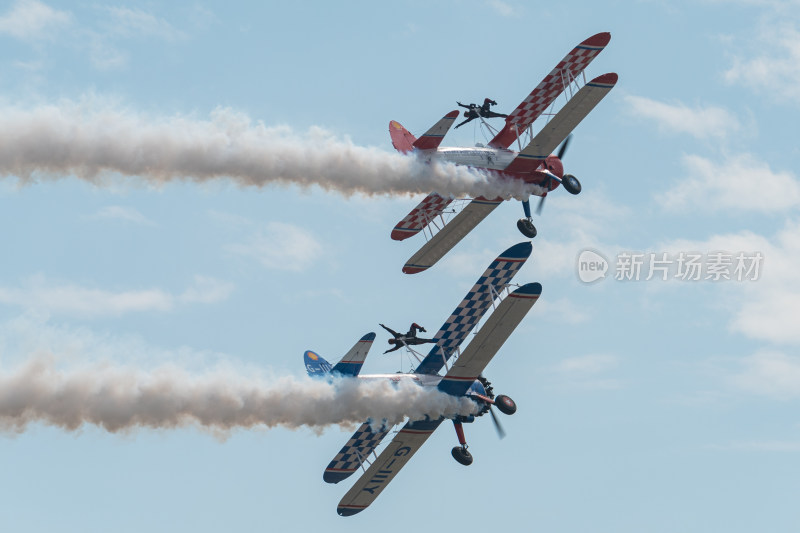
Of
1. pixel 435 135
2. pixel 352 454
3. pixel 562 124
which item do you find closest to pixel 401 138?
pixel 435 135

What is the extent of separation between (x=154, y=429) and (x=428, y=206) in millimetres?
11332

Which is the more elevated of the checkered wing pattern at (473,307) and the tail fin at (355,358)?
the checkered wing pattern at (473,307)

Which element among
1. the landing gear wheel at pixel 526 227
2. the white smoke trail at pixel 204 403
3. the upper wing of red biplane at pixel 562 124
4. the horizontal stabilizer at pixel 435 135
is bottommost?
the white smoke trail at pixel 204 403

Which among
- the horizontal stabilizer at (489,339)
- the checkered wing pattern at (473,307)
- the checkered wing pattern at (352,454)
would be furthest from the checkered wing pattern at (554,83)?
the checkered wing pattern at (352,454)

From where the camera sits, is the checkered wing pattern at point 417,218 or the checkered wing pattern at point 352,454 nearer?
the checkered wing pattern at point 352,454

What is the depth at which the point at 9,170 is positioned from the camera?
107ft

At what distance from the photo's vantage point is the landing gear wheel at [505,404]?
1517 inches

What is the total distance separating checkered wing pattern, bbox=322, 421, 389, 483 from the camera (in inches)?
1585

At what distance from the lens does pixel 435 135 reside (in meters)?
40.2

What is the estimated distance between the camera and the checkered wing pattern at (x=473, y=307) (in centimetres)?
3850

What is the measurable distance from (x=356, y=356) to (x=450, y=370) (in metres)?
2.19

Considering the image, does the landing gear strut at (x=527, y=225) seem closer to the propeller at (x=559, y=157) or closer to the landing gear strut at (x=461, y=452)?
the propeller at (x=559, y=157)

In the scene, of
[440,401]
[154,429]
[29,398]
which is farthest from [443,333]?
[29,398]

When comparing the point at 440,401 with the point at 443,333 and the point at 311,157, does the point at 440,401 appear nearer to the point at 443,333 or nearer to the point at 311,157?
the point at 443,333
